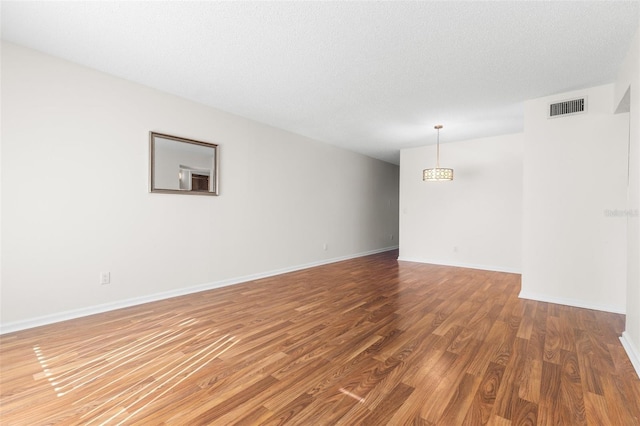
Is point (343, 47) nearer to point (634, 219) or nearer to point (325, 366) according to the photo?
point (325, 366)

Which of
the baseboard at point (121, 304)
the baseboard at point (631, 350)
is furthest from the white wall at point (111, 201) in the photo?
the baseboard at point (631, 350)

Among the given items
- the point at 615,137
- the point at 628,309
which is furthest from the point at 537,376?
the point at 615,137

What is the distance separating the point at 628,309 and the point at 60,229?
205 inches

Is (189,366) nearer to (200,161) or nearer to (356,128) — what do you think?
(200,161)

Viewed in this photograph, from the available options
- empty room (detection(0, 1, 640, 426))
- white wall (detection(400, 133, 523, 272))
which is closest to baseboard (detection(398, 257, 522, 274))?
white wall (detection(400, 133, 523, 272))

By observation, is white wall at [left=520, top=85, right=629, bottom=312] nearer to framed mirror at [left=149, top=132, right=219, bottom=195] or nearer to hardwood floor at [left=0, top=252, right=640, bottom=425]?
hardwood floor at [left=0, top=252, right=640, bottom=425]

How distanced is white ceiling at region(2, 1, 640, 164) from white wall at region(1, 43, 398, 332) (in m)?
0.35

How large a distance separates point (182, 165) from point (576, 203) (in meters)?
4.88

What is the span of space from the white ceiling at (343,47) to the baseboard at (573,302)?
2486mm

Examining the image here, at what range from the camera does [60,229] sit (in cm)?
279

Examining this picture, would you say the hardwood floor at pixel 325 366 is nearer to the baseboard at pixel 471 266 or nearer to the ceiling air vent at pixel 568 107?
the baseboard at pixel 471 266

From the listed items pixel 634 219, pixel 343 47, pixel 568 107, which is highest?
pixel 343 47

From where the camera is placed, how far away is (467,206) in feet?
18.7

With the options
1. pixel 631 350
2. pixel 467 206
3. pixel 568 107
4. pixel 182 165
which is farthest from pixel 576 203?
pixel 182 165
